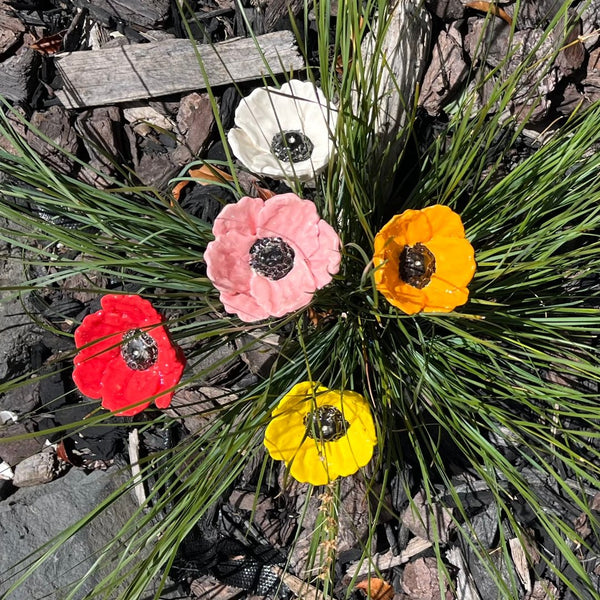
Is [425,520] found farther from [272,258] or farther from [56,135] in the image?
[56,135]

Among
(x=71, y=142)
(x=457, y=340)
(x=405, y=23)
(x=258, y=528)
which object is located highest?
(x=405, y=23)

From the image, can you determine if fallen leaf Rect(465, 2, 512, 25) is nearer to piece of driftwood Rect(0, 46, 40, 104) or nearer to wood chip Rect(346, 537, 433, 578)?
piece of driftwood Rect(0, 46, 40, 104)

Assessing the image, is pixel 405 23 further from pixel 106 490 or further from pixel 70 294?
pixel 106 490

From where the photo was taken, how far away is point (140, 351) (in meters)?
1.35

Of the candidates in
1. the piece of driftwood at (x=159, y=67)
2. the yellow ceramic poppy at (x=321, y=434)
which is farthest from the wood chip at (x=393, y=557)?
the piece of driftwood at (x=159, y=67)

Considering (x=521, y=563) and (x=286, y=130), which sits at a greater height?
(x=286, y=130)

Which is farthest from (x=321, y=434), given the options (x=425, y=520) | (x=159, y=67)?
(x=159, y=67)

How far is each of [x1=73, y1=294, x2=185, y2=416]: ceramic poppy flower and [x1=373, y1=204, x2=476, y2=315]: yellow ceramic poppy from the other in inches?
17.6

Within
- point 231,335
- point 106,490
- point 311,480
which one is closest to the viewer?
point 311,480

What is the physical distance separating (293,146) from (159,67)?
0.58 m

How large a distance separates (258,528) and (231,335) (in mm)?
545

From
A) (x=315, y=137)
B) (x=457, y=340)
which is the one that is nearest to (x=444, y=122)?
(x=315, y=137)

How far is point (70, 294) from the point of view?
71.7 inches

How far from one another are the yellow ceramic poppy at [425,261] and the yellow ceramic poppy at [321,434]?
0.80 ft
